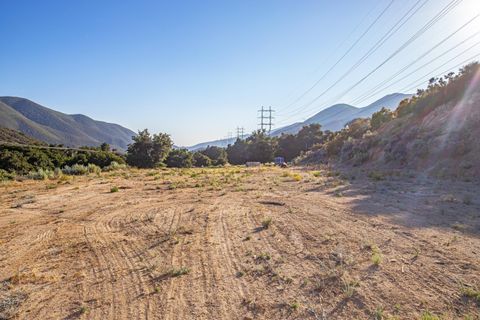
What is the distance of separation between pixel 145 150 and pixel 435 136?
3023cm

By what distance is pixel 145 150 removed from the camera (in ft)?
121

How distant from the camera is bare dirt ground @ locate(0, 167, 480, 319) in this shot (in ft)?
12.9

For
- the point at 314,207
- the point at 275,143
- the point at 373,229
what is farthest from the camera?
the point at 275,143

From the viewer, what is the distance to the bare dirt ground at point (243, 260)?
3932 millimetres

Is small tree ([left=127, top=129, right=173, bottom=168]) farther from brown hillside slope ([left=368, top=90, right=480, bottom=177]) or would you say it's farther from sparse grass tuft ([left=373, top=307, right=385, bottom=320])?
sparse grass tuft ([left=373, top=307, right=385, bottom=320])

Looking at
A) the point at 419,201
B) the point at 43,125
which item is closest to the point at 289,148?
the point at 419,201

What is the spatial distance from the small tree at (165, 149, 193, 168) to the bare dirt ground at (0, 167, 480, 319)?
3743 centimetres

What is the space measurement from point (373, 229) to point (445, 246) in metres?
1.52

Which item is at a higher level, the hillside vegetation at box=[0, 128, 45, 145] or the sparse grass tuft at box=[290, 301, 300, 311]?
the hillside vegetation at box=[0, 128, 45, 145]

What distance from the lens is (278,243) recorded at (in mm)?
6332

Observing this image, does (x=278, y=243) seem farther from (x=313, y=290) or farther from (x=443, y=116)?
(x=443, y=116)

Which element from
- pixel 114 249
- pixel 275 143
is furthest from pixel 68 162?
pixel 275 143

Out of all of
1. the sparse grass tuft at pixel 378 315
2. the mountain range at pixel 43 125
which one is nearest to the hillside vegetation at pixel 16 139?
the sparse grass tuft at pixel 378 315

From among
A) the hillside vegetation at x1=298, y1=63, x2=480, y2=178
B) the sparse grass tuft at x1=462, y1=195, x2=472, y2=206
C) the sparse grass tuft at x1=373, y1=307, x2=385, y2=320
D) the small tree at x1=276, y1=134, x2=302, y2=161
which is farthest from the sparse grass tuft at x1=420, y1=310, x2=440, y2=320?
the small tree at x1=276, y1=134, x2=302, y2=161
